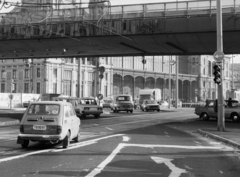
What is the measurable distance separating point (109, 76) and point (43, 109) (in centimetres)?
8850

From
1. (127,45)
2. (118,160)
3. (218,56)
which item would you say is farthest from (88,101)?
(118,160)

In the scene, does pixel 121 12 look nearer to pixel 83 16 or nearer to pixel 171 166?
pixel 83 16

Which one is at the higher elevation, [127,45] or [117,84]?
[127,45]

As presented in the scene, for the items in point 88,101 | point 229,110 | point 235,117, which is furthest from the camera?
point 88,101

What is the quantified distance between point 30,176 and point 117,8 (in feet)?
68.7

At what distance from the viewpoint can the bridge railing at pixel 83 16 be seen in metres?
24.3

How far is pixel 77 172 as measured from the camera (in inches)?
292

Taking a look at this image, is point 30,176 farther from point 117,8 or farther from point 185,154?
point 117,8

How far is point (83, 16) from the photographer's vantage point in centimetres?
2698

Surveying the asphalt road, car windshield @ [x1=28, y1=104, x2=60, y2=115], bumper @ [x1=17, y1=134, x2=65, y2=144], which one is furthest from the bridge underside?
bumper @ [x1=17, y1=134, x2=65, y2=144]

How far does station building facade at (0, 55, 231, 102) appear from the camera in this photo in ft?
273

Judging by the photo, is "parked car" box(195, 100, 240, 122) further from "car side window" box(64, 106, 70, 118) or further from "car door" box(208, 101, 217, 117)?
"car side window" box(64, 106, 70, 118)

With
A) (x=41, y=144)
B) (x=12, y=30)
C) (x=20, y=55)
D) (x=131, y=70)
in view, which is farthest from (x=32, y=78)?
(x=41, y=144)

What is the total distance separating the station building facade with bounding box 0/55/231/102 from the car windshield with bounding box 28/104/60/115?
5499 centimetres
